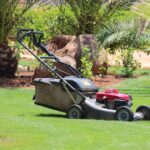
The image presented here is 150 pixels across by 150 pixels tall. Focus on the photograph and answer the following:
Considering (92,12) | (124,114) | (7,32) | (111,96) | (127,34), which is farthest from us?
(92,12)

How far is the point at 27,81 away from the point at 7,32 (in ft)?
6.96

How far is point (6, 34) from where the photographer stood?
19.4m

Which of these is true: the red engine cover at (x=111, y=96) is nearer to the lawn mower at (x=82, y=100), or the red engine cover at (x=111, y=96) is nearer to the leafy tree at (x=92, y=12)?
the lawn mower at (x=82, y=100)

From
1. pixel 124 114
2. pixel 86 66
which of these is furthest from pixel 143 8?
pixel 124 114

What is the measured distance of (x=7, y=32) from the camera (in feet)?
63.8

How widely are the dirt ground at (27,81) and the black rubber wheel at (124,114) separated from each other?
24.9ft

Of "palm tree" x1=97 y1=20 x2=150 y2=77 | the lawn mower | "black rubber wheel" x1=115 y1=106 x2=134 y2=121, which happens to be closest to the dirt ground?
"palm tree" x1=97 y1=20 x2=150 y2=77

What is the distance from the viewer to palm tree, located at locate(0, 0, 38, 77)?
1898 centimetres

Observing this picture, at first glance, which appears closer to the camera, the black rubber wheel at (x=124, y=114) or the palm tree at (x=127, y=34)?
the black rubber wheel at (x=124, y=114)

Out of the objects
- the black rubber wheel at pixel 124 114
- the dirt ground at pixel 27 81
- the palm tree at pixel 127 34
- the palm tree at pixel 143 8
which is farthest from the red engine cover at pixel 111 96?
the palm tree at pixel 143 8

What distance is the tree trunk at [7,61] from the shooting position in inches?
749

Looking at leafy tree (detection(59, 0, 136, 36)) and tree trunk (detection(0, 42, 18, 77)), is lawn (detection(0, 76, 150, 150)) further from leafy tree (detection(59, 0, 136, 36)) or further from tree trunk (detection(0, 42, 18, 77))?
leafy tree (detection(59, 0, 136, 36))

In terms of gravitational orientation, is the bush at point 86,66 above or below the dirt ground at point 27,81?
above

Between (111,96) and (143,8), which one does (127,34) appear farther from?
(143,8)
